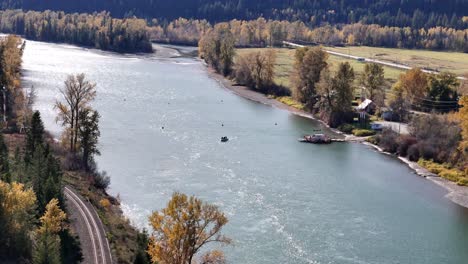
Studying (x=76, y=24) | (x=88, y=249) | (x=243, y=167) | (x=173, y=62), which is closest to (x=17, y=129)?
(x=243, y=167)

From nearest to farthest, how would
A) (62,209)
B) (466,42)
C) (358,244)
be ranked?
(62,209) → (358,244) → (466,42)

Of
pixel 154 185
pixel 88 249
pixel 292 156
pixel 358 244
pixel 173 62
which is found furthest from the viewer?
pixel 173 62

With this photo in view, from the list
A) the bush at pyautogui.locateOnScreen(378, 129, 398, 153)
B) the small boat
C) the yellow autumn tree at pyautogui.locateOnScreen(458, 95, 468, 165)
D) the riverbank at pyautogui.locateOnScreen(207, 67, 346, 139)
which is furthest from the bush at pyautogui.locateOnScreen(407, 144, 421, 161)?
the riverbank at pyautogui.locateOnScreen(207, 67, 346, 139)

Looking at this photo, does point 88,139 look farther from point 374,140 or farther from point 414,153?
point 374,140

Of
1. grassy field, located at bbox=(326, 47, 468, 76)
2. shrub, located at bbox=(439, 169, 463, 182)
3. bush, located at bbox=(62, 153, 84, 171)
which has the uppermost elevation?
grassy field, located at bbox=(326, 47, 468, 76)

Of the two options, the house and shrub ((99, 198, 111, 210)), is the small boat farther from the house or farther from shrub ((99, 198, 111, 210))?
shrub ((99, 198, 111, 210))

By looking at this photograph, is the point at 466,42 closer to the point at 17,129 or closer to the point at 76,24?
the point at 76,24

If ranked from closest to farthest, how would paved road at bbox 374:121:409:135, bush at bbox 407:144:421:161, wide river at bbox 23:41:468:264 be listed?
wide river at bbox 23:41:468:264, bush at bbox 407:144:421:161, paved road at bbox 374:121:409:135
